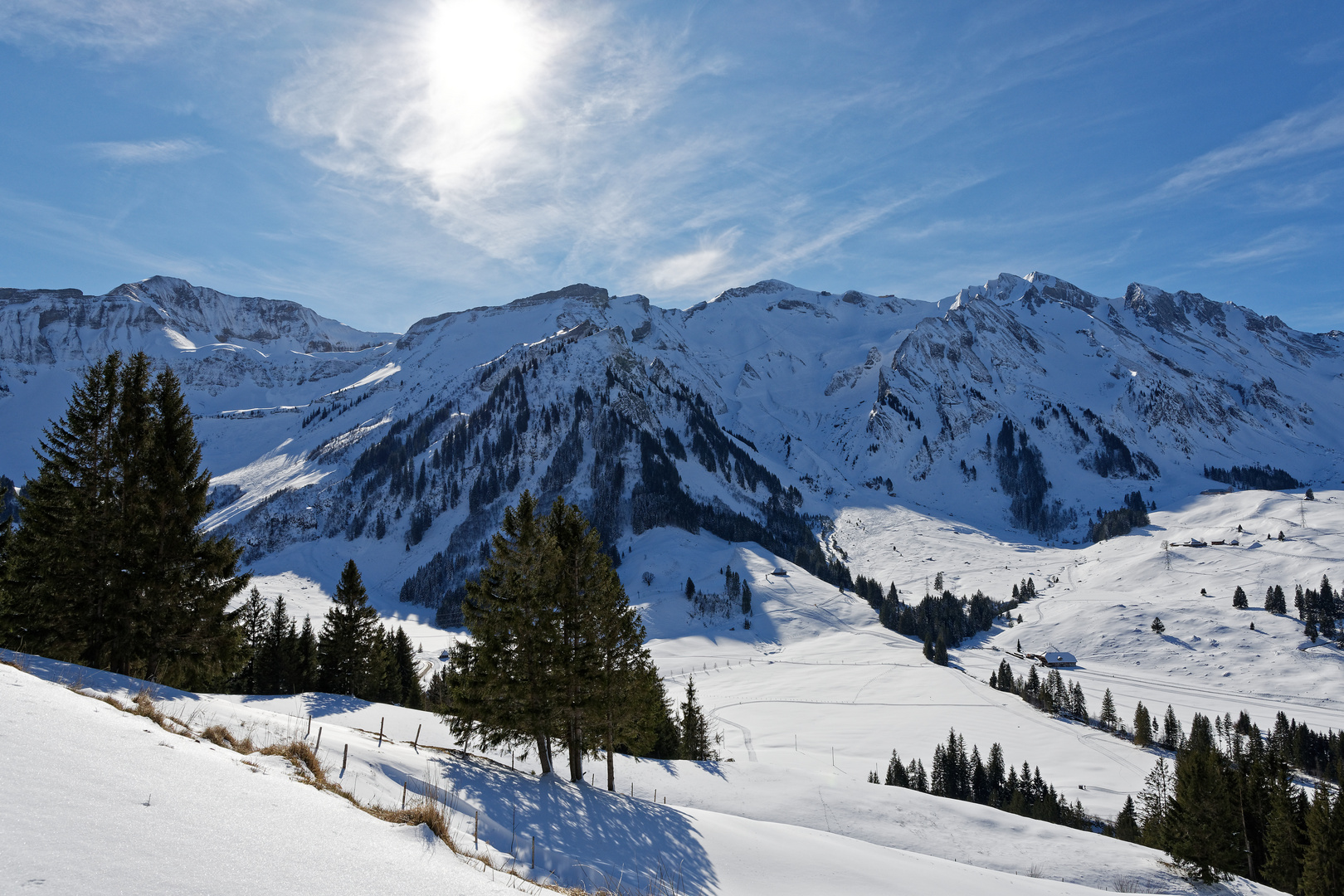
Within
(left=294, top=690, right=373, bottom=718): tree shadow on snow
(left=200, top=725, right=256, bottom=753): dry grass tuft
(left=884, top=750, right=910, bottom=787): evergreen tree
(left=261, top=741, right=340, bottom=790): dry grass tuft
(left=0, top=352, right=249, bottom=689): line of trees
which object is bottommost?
(left=884, top=750, right=910, bottom=787): evergreen tree

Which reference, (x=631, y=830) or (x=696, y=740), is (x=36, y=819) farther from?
(x=696, y=740)

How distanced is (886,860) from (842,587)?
162 metres

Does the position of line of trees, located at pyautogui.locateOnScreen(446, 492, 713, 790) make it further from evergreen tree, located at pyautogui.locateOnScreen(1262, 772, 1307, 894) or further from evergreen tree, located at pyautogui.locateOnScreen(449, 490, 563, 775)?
evergreen tree, located at pyautogui.locateOnScreen(1262, 772, 1307, 894)

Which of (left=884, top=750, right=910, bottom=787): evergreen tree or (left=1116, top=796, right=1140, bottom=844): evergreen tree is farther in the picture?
(left=884, top=750, right=910, bottom=787): evergreen tree

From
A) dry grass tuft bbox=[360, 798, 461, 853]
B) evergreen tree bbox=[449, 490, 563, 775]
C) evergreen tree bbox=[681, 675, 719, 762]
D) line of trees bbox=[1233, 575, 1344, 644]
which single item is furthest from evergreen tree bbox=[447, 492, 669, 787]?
line of trees bbox=[1233, 575, 1344, 644]

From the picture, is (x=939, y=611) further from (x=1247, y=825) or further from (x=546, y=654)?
(x=546, y=654)

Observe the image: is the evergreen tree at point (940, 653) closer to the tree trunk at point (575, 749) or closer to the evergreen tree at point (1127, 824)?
the evergreen tree at point (1127, 824)

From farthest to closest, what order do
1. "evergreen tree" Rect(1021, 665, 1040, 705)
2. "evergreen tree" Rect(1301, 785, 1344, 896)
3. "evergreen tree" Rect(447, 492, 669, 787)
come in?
"evergreen tree" Rect(1021, 665, 1040, 705) < "evergreen tree" Rect(1301, 785, 1344, 896) < "evergreen tree" Rect(447, 492, 669, 787)

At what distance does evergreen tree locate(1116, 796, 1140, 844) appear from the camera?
62531 mm

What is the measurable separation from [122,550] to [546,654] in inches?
632

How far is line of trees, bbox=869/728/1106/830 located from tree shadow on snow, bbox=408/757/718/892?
60.2 meters

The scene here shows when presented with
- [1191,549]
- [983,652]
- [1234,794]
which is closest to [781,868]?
[1234,794]

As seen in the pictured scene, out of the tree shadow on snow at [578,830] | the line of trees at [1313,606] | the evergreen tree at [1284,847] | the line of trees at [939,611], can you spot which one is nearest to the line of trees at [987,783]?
the evergreen tree at [1284,847]

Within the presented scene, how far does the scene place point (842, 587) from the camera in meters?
176
